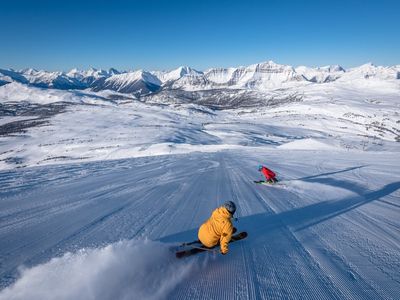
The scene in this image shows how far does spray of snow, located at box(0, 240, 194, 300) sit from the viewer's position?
14.5 ft

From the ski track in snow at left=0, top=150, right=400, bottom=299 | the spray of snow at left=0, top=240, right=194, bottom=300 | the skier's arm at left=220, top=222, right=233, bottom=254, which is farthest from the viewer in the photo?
the skier's arm at left=220, top=222, right=233, bottom=254

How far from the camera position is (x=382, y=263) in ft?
18.5

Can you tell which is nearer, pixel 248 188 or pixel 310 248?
pixel 310 248

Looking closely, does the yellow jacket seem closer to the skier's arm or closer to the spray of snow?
the skier's arm

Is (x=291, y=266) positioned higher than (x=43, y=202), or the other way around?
(x=291, y=266)

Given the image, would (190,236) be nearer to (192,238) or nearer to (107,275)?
(192,238)

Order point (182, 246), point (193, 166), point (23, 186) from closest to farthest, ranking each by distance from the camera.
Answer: point (182, 246) < point (23, 186) < point (193, 166)

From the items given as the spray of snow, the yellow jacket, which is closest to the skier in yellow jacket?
the yellow jacket

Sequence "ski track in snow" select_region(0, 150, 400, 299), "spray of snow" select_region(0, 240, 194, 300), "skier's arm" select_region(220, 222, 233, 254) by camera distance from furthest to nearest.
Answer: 1. "skier's arm" select_region(220, 222, 233, 254)
2. "ski track in snow" select_region(0, 150, 400, 299)
3. "spray of snow" select_region(0, 240, 194, 300)

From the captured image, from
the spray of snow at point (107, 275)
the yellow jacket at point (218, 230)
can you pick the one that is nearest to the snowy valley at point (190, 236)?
the spray of snow at point (107, 275)

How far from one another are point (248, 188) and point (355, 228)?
509 centimetres

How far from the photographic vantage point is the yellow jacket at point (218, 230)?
5.40m

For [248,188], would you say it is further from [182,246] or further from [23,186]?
[23,186]

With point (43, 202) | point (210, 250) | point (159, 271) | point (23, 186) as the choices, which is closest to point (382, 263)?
point (210, 250)
